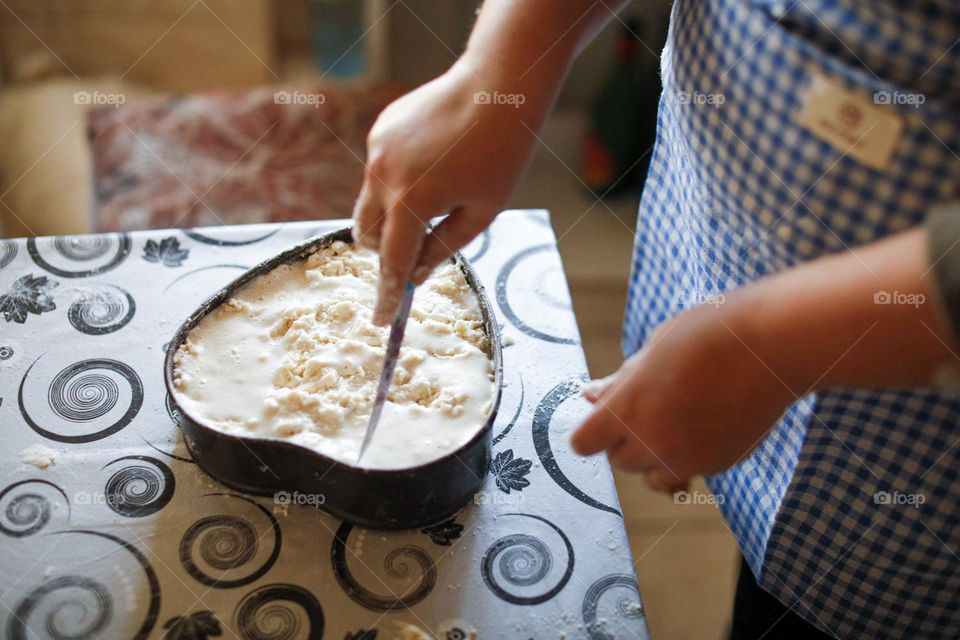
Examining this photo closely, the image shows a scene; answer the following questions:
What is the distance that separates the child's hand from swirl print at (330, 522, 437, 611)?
0.22 metres

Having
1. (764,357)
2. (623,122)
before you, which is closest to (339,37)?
(623,122)

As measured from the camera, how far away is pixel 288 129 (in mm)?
1636

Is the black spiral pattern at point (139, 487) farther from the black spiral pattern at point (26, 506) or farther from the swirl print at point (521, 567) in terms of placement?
the swirl print at point (521, 567)

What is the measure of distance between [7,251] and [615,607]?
828mm

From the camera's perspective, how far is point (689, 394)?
544mm

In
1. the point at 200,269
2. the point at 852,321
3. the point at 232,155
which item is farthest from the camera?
the point at 232,155

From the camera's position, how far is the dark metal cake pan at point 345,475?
0.68m

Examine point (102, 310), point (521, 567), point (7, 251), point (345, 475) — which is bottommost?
point (521, 567)

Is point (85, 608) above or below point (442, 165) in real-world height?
below

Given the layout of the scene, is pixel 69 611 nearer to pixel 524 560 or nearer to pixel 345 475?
pixel 345 475

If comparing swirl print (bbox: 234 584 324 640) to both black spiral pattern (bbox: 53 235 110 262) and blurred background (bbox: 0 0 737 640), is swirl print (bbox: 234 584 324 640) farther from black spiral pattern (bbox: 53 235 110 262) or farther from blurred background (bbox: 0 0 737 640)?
blurred background (bbox: 0 0 737 640)

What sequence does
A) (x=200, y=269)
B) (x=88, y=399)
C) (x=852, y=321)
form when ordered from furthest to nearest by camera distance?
(x=200, y=269)
(x=88, y=399)
(x=852, y=321)

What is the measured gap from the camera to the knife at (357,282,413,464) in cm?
73

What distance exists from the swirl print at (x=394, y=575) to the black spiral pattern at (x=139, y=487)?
17 centimetres
